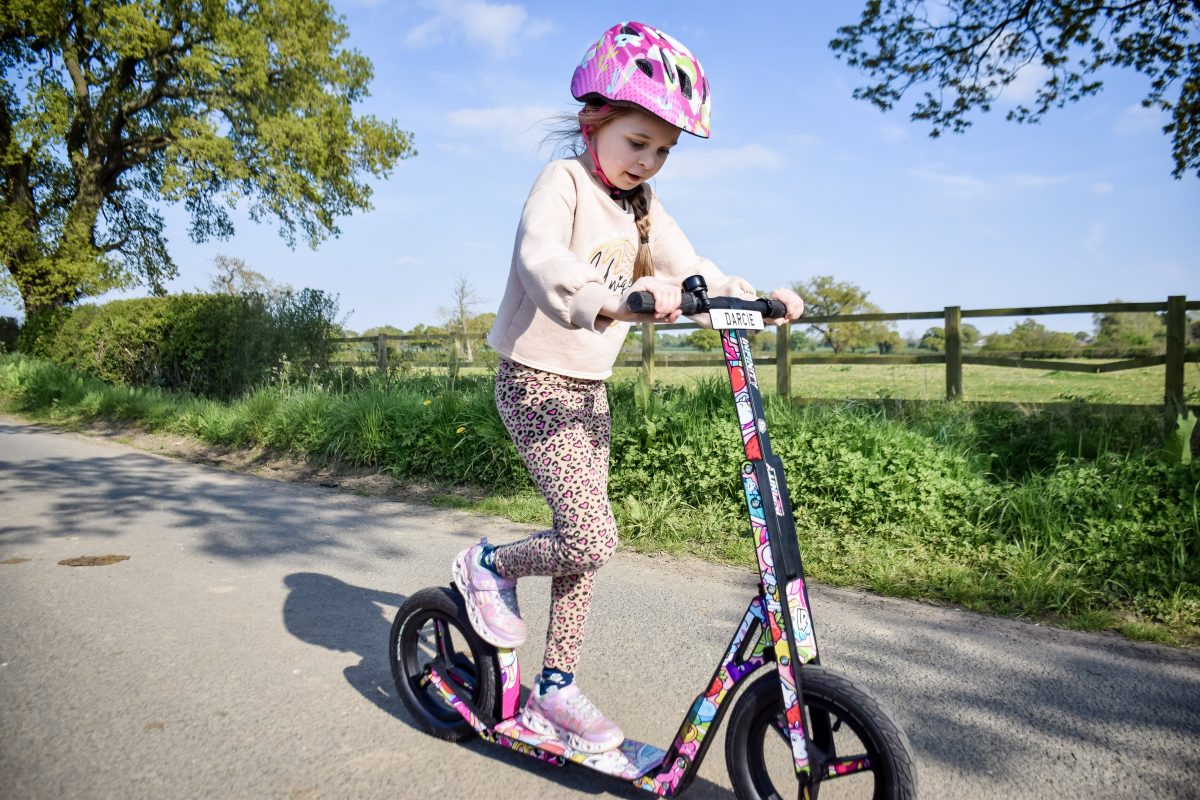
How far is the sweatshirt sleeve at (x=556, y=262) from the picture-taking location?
2.03 meters

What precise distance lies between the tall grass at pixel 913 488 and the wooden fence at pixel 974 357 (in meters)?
1.27

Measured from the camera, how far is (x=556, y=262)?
2096 millimetres

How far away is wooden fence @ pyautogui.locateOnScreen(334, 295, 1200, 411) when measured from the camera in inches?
313

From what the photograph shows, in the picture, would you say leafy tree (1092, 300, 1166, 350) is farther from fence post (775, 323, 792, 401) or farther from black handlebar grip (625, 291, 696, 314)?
black handlebar grip (625, 291, 696, 314)

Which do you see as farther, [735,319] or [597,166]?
[597,166]

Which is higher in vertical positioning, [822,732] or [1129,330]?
[1129,330]

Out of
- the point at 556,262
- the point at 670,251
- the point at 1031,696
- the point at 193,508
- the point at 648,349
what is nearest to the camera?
the point at 556,262

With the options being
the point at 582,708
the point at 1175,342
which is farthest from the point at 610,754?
the point at 1175,342

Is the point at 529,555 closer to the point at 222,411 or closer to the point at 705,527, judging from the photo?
the point at 705,527

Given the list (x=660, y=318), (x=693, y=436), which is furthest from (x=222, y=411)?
(x=660, y=318)

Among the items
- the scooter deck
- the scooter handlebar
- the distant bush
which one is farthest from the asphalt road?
the distant bush

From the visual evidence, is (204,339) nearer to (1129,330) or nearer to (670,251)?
(670,251)

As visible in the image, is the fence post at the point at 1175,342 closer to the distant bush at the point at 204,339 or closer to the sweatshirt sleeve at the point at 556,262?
the sweatshirt sleeve at the point at 556,262

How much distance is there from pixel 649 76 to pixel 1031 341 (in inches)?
340
